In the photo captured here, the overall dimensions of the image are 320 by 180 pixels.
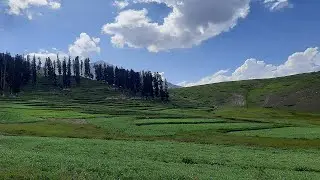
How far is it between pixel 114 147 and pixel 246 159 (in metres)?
17.6

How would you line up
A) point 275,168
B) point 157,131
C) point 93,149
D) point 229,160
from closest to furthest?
point 275,168 → point 229,160 → point 93,149 → point 157,131

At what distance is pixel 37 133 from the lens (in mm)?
78312

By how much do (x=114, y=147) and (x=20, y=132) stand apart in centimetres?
3201

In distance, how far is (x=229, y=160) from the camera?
150 ft

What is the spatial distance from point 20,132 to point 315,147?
53.1 metres

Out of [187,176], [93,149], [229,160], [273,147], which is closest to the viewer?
[187,176]

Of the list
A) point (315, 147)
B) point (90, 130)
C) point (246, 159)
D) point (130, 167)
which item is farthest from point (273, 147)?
point (90, 130)

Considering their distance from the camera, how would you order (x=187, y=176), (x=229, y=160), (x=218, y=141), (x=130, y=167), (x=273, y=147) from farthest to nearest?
(x=218, y=141)
(x=273, y=147)
(x=229, y=160)
(x=130, y=167)
(x=187, y=176)

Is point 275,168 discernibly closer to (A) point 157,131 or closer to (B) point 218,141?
(B) point 218,141

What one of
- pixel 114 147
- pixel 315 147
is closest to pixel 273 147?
pixel 315 147

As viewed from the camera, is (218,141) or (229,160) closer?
(229,160)

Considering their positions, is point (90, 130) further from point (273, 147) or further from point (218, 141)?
point (273, 147)

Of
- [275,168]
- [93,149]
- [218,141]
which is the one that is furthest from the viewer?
[218,141]

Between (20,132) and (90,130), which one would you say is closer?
(20,132)
